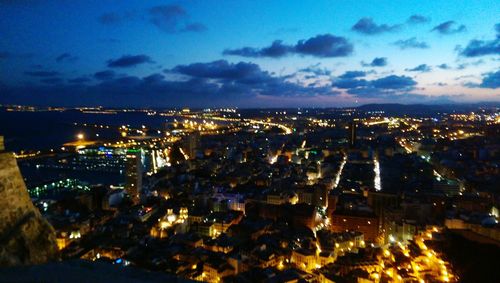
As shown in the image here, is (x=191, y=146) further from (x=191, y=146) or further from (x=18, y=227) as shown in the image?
(x=18, y=227)

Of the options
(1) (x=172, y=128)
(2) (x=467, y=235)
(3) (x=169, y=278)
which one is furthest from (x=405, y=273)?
(1) (x=172, y=128)

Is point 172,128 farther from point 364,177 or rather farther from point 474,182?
point 474,182

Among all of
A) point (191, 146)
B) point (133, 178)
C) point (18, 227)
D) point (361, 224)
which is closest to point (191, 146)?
point (191, 146)

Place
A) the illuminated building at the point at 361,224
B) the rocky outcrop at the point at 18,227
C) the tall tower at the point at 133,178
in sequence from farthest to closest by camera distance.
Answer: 1. the tall tower at the point at 133,178
2. the illuminated building at the point at 361,224
3. the rocky outcrop at the point at 18,227

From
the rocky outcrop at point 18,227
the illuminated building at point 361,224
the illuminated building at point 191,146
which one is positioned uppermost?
the rocky outcrop at point 18,227

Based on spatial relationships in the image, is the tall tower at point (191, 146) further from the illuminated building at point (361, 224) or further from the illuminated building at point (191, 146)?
the illuminated building at point (361, 224)

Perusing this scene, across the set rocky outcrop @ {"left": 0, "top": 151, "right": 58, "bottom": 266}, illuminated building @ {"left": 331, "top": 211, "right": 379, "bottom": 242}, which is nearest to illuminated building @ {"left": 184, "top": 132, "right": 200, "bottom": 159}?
illuminated building @ {"left": 331, "top": 211, "right": 379, "bottom": 242}

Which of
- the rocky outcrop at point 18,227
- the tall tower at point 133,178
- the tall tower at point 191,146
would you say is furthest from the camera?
the tall tower at point 191,146

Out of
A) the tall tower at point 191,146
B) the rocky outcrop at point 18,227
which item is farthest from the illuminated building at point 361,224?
the tall tower at point 191,146

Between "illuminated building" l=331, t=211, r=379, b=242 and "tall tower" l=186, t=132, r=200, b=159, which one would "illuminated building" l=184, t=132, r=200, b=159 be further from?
"illuminated building" l=331, t=211, r=379, b=242
